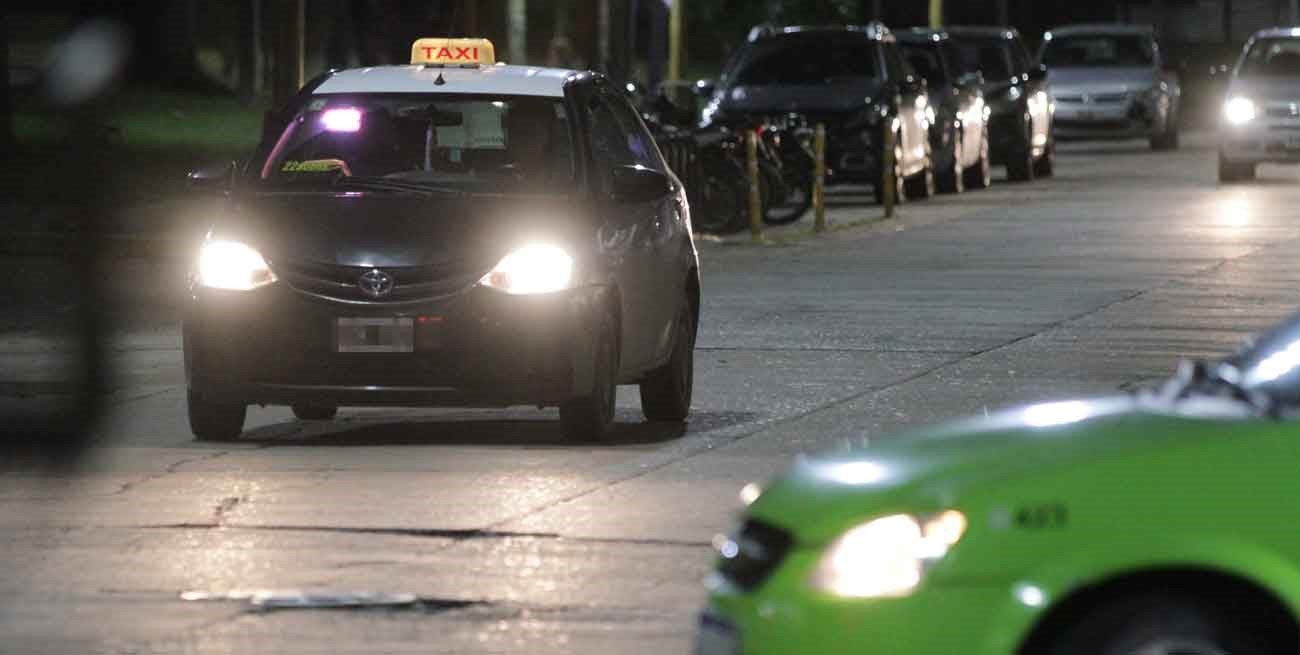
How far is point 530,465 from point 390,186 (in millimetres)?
1355

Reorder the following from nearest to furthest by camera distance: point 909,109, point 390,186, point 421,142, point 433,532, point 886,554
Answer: point 886,554 < point 433,532 < point 390,186 < point 421,142 < point 909,109

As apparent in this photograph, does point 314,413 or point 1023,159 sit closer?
point 314,413

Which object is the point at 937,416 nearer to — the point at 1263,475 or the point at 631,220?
the point at 631,220

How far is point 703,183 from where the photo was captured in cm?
2881

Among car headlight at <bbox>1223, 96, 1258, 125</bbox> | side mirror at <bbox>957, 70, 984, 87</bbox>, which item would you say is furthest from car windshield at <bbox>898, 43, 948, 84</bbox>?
car headlight at <bbox>1223, 96, 1258, 125</bbox>

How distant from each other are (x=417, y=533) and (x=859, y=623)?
16.4ft

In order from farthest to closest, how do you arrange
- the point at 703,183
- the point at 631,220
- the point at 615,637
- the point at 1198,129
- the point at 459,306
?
the point at 1198,129 → the point at 703,183 → the point at 631,220 → the point at 459,306 → the point at 615,637

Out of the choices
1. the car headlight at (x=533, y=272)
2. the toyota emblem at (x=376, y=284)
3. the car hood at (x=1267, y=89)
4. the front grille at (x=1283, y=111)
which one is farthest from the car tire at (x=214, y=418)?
the car hood at (x=1267, y=89)

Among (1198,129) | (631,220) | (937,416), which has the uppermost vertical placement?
(631,220)

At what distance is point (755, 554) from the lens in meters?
6.46

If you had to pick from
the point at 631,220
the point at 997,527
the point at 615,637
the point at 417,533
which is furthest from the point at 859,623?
the point at 631,220


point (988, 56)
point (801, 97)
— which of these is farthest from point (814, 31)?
point (988, 56)

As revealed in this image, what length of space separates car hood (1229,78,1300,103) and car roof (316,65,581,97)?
2326 cm

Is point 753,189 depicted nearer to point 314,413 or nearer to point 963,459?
point 314,413
